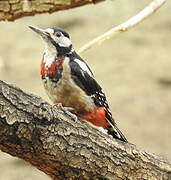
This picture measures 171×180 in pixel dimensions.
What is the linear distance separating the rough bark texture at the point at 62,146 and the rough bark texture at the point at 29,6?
77 centimetres

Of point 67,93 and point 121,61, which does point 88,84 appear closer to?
point 67,93

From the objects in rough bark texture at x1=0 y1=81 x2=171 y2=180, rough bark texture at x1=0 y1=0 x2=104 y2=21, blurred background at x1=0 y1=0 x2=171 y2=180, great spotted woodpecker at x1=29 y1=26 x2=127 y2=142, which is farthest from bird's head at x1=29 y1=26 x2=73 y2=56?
blurred background at x1=0 y1=0 x2=171 y2=180

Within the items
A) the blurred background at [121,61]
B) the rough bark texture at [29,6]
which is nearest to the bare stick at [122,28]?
the rough bark texture at [29,6]

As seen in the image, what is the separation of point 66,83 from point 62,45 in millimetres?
235

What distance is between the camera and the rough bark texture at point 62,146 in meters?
2.37

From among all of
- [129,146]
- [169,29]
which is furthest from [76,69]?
[169,29]

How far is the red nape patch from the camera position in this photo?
3123mm

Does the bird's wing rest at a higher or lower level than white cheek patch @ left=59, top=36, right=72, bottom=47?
lower

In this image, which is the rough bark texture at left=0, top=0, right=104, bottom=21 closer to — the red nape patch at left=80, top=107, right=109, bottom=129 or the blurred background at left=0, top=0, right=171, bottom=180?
the red nape patch at left=80, top=107, right=109, bottom=129

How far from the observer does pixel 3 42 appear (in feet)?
21.3

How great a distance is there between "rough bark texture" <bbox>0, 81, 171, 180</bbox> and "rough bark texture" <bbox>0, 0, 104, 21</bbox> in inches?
30.5

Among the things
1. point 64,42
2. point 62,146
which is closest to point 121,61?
point 64,42

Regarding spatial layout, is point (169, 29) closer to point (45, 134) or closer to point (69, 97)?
point (69, 97)

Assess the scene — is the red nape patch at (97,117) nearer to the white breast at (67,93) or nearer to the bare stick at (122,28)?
the white breast at (67,93)
